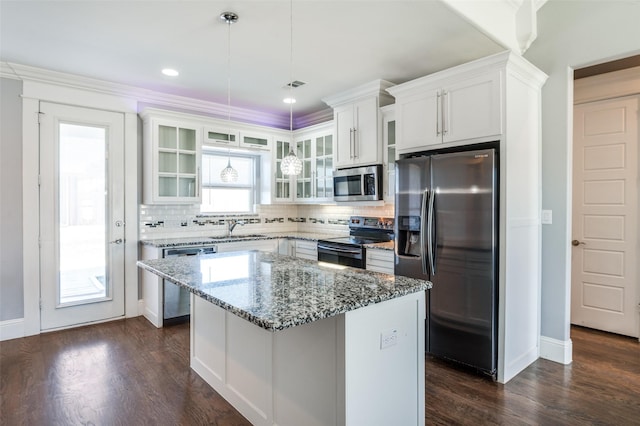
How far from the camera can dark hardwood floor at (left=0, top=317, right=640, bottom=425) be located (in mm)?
2285

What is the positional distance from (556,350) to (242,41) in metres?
Answer: 3.66

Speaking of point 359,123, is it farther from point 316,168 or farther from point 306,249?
point 306,249

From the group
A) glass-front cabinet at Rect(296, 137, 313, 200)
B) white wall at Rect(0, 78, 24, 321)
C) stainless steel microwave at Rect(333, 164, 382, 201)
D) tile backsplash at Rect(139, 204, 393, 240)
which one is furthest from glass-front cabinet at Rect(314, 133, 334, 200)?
white wall at Rect(0, 78, 24, 321)

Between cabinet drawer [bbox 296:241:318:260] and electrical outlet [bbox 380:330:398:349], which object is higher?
cabinet drawer [bbox 296:241:318:260]

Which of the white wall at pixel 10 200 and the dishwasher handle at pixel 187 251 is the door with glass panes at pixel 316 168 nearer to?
the dishwasher handle at pixel 187 251

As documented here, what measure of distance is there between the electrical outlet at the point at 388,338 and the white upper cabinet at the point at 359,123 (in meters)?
2.49

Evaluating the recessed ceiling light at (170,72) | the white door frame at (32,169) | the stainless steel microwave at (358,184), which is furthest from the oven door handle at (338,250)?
the white door frame at (32,169)

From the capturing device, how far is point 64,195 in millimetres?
3885

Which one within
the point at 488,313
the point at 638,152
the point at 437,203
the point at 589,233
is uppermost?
the point at 638,152

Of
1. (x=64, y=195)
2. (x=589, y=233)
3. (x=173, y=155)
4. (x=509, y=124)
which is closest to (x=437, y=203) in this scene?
(x=509, y=124)

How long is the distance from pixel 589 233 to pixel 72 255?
5.52 m

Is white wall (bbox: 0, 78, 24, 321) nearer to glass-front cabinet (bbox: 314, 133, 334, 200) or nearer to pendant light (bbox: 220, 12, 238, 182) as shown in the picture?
pendant light (bbox: 220, 12, 238, 182)

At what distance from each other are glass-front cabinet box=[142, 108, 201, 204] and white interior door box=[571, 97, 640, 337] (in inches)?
169

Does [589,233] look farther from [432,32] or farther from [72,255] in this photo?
[72,255]
